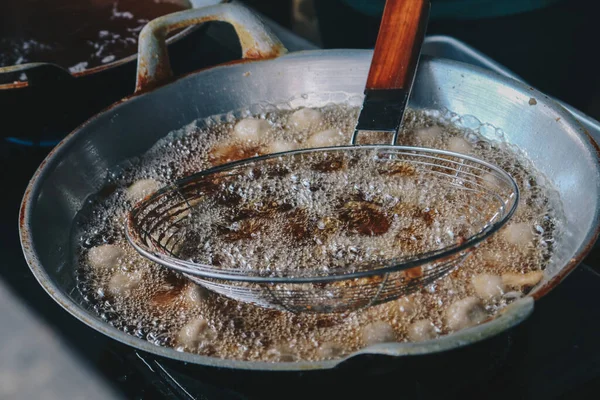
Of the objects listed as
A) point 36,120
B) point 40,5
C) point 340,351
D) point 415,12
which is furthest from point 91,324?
point 40,5

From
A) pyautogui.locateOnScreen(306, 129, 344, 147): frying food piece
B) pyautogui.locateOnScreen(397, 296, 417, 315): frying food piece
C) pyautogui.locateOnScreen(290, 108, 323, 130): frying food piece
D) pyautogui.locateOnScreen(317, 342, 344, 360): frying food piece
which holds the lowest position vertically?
pyautogui.locateOnScreen(317, 342, 344, 360): frying food piece

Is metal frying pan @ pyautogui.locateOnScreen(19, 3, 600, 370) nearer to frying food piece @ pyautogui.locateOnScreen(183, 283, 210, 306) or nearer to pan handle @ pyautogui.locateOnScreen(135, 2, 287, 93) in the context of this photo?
pan handle @ pyautogui.locateOnScreen(135, 2, 287, 93)

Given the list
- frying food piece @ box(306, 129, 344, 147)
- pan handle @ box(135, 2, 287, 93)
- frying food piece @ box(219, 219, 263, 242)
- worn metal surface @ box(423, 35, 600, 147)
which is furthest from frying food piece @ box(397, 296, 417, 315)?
worn metal surface @ box(423, 35, 600, 147)

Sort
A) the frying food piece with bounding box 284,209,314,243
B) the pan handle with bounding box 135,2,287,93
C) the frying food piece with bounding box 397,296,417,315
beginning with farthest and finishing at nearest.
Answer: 1. the pan handle with bounding box 135,2,287,93
2. the frying food piece with bounding box 284,209,314,243
3. the frying food piece with bounding box 397,296,417,315

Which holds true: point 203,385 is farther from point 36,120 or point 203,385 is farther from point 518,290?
point 36,120

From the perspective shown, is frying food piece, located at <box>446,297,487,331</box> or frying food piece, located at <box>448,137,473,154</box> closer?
frying food piece, located at <box>446,297,487,331</box>
